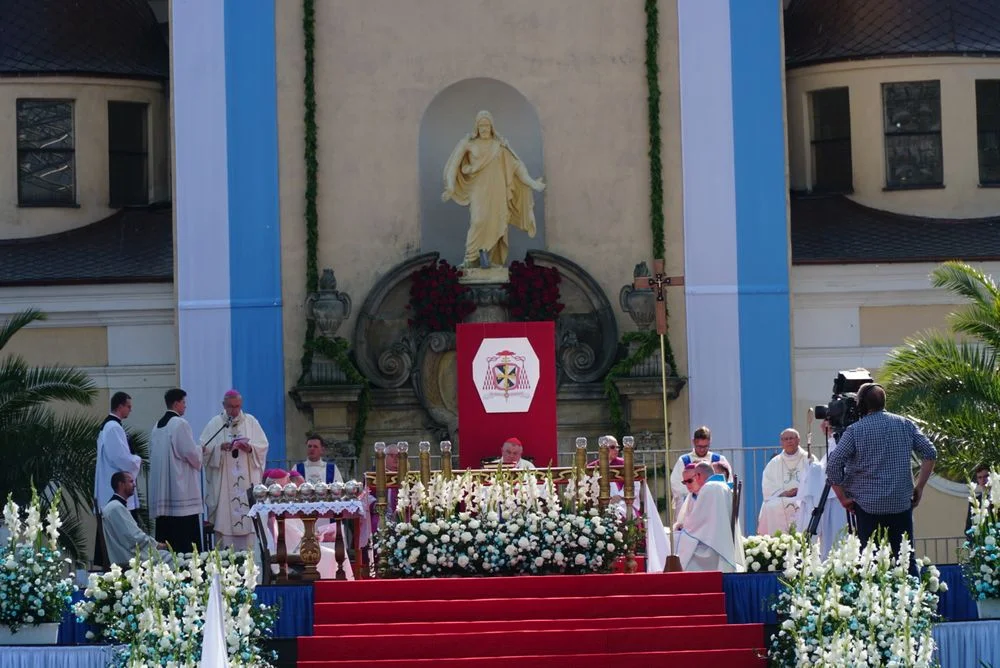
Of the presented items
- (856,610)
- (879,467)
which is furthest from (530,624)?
(879,467)

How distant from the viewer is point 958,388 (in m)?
22.2

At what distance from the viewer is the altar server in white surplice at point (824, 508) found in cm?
2091

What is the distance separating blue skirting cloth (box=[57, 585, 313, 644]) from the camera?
18.4 metres

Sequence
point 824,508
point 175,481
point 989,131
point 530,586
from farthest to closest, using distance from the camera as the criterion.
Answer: point 989,131 < point 175,481 < point 824,508 < point 530,586

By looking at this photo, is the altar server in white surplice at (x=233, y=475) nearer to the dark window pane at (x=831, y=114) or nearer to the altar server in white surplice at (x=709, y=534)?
the altar server in white surplice at (x=709, y=534)

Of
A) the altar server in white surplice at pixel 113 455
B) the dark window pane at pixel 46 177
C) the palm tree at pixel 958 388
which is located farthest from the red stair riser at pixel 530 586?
the dark window pane at pixel 46 177

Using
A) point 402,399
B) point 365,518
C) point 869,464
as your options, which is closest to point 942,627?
point 869,464

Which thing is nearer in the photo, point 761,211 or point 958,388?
point 958,388

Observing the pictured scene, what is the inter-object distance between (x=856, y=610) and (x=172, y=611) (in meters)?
5.05

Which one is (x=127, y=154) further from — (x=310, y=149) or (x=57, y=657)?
(x=57, y=657)

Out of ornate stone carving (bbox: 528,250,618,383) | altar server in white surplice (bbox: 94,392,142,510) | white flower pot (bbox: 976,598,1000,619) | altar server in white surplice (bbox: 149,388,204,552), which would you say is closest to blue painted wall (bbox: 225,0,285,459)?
ornate stone carving (bbox: 528,250,618,383)

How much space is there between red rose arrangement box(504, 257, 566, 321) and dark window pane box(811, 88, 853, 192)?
5612 mm

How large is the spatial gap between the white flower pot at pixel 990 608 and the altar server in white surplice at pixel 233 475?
7.47 m

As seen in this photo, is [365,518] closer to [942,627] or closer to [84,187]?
[942,627]
